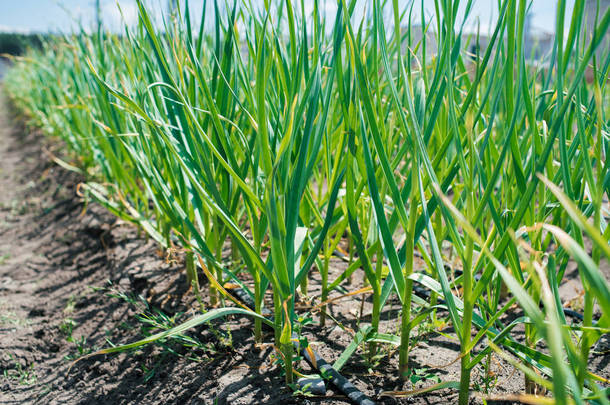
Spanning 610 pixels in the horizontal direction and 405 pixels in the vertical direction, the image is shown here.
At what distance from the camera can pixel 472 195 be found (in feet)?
2.07

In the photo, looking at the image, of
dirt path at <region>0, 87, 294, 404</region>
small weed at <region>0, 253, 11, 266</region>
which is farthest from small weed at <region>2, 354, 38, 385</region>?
small weed at <region>0, 253, 11, 266</region>

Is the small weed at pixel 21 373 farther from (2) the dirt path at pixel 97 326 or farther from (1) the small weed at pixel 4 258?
(1) the small weed at pixel 4 258

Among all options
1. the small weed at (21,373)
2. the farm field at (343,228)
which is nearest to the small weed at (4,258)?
the farm field at (343,228)

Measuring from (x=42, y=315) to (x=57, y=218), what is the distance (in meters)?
0.93

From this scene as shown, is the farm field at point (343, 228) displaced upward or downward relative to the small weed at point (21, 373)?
upward

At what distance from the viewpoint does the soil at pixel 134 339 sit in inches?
33.3

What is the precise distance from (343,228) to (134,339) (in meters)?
0.60

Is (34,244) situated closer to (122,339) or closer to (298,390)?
(122,339)

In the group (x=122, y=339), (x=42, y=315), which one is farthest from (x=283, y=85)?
(x=42, y=315)

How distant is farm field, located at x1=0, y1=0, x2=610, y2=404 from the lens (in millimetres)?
586

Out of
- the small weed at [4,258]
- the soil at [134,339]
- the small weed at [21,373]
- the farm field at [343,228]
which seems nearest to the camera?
the farm field at [343,228]

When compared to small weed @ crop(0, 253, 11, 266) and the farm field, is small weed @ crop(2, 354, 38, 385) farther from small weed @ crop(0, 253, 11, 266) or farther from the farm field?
small weed @ crop(0, 253, 11, 266)

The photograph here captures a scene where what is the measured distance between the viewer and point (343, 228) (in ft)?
3.10

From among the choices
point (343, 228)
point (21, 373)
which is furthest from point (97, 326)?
point (343, 228)
